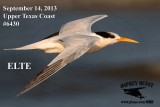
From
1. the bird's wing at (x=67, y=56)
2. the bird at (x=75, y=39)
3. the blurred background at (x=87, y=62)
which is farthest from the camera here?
the blurred background at (x=87, y=62)

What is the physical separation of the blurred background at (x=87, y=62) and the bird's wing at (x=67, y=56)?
0.40 feet

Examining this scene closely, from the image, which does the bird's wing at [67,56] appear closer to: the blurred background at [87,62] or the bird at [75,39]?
the bird at [75,39]

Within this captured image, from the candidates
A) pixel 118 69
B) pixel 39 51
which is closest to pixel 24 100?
pixel 39 51

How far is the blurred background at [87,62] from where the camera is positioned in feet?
12.3

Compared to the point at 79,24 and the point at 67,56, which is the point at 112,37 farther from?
the point at 67,56

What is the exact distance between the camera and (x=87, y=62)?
3.76 m

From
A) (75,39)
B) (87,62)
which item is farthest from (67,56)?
(87,62)

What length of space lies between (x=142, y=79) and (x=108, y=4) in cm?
41

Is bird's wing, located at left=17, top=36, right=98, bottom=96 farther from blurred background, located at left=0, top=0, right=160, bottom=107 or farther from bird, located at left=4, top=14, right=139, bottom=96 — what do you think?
blurred background, located at left=0, top=0, right=160, bottom=107

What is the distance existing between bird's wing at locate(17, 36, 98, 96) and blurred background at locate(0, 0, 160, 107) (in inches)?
4.8

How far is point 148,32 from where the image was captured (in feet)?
12.3

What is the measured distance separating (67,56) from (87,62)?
37cm

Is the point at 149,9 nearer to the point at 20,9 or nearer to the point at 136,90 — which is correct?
the point at 136,90

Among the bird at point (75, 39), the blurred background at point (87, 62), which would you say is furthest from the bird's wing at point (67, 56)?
the blurred background at point (87, 62)
